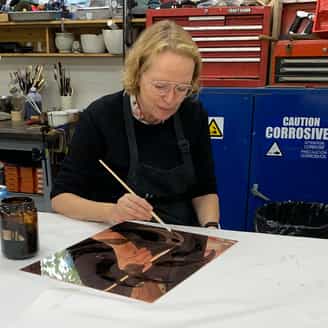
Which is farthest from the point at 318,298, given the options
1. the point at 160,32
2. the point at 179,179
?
the point at 160,32

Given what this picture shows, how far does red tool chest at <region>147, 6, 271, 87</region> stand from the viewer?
2.12 metres

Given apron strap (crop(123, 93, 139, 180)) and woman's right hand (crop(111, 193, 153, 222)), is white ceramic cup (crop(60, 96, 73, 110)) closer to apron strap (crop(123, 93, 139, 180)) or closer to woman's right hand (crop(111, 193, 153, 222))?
apron strap (crop(123, 93, 139, 180))

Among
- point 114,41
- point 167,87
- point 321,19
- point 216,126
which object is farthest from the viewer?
point 114,41

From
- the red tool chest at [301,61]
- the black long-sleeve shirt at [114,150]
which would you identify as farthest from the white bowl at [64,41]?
the black long-sleeve shirt at [114,150]

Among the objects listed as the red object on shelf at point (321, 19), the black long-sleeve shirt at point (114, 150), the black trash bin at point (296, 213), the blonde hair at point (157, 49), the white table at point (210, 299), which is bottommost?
the black trash bin at point (296, 213)

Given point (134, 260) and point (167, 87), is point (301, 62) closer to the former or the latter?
point (167, 87)

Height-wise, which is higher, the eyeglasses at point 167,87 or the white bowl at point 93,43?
the white bowl at point 93,43

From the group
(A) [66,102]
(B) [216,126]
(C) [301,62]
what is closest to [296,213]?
(B) [216,126]

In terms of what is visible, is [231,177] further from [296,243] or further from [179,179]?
[296,243]

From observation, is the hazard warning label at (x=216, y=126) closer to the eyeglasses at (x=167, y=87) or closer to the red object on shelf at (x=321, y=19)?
the red object on shelf at (x=321, y=19)

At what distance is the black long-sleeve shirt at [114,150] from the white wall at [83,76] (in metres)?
1.64

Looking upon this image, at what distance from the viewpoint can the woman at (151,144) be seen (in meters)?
1.23

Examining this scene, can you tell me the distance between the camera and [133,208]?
1.10 meters

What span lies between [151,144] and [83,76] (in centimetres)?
188
